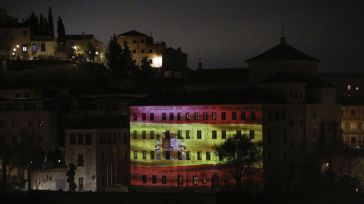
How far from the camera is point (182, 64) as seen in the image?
394ft

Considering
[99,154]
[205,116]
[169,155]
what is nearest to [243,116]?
[205,116]

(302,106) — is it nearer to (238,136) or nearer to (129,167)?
(238,136)

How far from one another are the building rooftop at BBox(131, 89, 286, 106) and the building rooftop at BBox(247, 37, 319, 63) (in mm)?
5455

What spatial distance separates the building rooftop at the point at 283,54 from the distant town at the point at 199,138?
104mm

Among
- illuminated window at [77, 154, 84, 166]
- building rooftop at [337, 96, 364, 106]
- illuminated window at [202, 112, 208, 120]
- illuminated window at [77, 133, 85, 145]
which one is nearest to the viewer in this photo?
illuminated window at [202, 112, 208, 120]

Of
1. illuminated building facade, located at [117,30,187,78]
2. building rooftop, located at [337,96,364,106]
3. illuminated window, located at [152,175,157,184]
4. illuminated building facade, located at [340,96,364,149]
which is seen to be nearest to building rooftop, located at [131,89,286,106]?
illuminated window, located at [152,175,157,184]

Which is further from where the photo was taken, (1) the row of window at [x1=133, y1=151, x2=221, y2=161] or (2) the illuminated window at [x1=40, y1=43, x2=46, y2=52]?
(2) the illuminated window at [x1=40, y1=43, x2=46, y2=52]

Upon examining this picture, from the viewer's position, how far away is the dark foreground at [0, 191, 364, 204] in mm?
58906

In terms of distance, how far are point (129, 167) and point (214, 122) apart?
857 cm

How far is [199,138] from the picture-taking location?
2675 inches

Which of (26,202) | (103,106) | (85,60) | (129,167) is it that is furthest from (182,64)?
(26,202)

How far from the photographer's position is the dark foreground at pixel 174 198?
5891cm

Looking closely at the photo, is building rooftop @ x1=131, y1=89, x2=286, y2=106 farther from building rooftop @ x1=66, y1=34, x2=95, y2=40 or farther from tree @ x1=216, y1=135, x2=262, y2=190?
building rooftop @ x1=66, y1=34, x2=95, y2=40

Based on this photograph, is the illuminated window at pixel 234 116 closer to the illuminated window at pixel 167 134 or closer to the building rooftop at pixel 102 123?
the illuminated window at pixel 167 134
